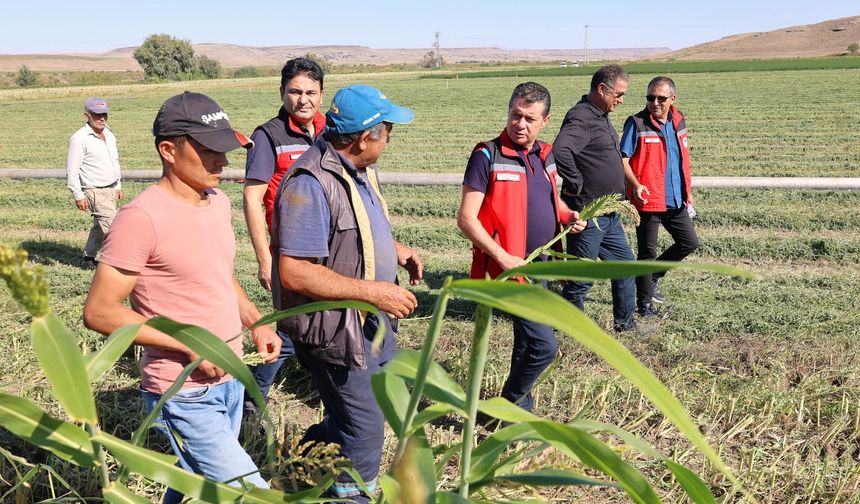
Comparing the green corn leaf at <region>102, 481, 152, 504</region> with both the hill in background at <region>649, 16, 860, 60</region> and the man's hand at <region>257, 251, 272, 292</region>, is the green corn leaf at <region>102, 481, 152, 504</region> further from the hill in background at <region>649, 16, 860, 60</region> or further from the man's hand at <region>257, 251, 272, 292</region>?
the hill in background at <region>649, 16, 860, 60</region>

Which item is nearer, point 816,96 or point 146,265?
point 146,265

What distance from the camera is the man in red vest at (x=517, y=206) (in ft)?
14.0

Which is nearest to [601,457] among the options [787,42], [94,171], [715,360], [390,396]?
[390,396]

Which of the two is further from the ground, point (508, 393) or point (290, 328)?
point (290, 328)

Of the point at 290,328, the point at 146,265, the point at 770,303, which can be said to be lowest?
the point at 770,303

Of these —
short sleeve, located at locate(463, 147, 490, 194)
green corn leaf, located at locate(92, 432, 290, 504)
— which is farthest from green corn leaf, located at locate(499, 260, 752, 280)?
short sleeve, located at locate(463, 147, 490, 194)

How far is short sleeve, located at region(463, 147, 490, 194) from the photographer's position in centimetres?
433

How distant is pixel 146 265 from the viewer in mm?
2615

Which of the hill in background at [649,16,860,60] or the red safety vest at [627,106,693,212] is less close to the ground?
the hill in background at [649,16,860,60]

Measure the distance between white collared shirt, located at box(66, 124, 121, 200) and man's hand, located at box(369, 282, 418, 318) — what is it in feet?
19.9

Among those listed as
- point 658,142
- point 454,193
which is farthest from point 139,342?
point 454,193

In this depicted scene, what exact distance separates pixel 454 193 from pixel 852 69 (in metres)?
47.1

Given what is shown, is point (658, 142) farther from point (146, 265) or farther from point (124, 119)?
point (124, 119)

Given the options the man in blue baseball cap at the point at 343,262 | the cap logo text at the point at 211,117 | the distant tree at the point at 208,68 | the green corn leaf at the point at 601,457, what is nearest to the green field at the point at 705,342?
the man in blue baseball cap at the point at 343,262
